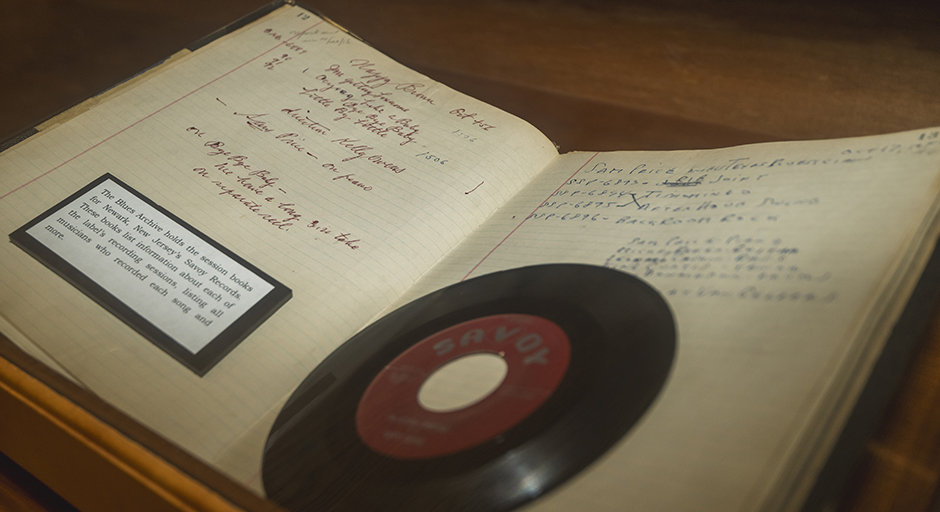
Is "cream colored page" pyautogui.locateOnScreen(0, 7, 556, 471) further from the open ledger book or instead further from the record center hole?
the record center hole

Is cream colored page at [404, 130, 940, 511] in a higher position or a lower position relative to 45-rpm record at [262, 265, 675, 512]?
higher

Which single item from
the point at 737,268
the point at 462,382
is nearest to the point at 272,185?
the point at 462,382

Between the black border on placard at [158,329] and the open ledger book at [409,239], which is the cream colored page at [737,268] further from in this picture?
the black border on placard at [158,329]

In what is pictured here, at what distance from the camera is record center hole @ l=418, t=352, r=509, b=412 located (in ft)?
1.31

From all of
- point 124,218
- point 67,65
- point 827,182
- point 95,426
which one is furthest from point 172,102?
point 827,182

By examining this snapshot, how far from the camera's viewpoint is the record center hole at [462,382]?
1.31 ft

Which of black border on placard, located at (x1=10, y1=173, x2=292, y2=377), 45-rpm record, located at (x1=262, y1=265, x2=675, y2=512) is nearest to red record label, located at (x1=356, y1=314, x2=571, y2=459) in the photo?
45-rpm record, located at (x1=262, y1=265, x2=675, y2=512)

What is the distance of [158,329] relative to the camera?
1.55ft

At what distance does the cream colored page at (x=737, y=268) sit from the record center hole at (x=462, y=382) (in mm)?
89

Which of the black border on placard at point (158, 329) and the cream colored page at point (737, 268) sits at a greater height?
the cream colored page at point (737, 268)

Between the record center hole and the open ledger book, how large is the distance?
88 mm

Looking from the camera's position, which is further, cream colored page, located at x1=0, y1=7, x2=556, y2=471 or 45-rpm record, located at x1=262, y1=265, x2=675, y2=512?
cream colored page, located at x1=0, y1=7, x2=556, y2=471

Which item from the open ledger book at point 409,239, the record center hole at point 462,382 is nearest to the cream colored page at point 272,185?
the open ledger book at point 409,239

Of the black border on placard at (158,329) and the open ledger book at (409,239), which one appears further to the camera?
the black border on placard at (158,329)
